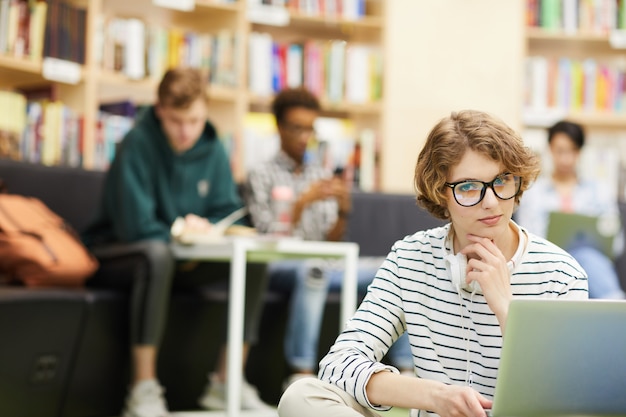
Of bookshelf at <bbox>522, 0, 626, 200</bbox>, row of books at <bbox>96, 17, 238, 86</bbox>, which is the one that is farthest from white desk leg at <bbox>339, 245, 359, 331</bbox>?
bookshelf at <bbox>522, 0, 626, 200</bbox>

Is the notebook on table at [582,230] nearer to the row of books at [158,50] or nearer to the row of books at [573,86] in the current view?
the row of books at [573,86]

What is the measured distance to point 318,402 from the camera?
1.48 metres

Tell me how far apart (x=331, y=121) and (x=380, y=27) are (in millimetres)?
533

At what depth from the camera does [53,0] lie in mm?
3770

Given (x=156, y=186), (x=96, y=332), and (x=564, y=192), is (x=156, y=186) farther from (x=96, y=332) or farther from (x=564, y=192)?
(x=564, y=192)

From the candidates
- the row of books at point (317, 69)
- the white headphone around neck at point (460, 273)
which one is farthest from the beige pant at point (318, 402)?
the row of books at point (317, 69)

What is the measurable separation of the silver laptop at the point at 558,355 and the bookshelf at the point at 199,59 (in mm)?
2844

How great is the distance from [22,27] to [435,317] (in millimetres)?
2652

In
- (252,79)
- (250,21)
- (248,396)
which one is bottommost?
(248,396)

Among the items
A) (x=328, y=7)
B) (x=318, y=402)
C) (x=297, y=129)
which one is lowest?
(x=318, y=402)

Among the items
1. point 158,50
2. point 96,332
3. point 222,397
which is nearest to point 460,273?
point 96,332

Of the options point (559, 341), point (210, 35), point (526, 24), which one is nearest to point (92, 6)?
point (210, 35)

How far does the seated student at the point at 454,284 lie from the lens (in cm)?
148

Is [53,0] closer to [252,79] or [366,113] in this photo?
[252,79]
